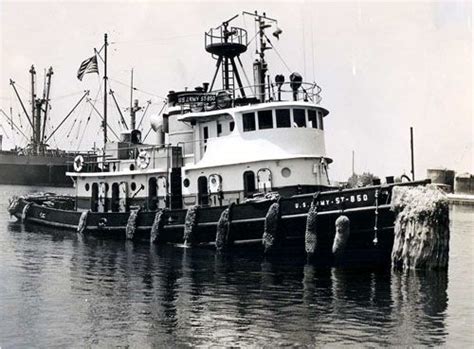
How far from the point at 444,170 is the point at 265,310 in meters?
60.7

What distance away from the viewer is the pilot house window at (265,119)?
2280cm

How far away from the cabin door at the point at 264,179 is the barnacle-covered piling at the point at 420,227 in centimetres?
526

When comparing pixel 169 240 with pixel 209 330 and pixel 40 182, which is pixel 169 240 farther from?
pixel 40 182

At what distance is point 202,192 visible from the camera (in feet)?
80.0

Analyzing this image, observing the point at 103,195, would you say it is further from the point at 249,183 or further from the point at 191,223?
the point at 249,183

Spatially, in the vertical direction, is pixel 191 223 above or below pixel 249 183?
below

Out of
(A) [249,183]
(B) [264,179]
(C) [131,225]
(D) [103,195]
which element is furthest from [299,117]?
(D) [103,195]

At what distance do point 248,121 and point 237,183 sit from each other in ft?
8.11

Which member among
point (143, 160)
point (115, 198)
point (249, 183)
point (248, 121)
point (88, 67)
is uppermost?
point (88, 67)

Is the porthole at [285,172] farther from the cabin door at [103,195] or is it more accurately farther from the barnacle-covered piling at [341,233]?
the cabin door at [103,195]

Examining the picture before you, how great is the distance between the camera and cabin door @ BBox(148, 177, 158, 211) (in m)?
26.6

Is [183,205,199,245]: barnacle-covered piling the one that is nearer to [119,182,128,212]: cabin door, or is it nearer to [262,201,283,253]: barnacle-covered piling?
[262,201,283,253]: barnacle-covered piling

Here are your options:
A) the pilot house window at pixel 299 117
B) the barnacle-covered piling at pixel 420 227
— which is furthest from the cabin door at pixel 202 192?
the barnacle-covered piling at pixel 420 227

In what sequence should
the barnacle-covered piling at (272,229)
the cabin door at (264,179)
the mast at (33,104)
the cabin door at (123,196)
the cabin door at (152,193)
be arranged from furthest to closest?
the mast at (33,104) < the cabin door at (123,196) < the cabin door at (152,193) < the cabin door at (264,179) < the barnacle-covered piling at (272,229)
